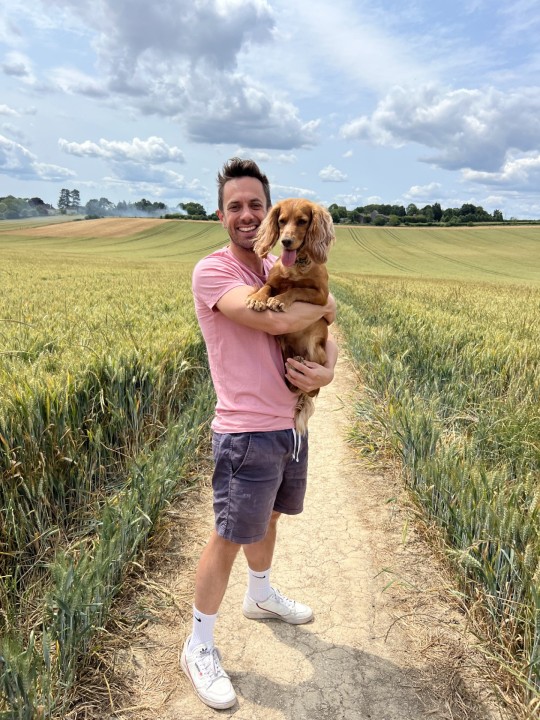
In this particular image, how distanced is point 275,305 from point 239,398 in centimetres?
51

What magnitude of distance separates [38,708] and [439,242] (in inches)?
3461

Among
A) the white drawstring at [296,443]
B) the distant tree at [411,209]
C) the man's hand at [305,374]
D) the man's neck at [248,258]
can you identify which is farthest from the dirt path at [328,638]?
the distant tree at [411,209]

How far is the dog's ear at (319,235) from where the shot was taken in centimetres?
256

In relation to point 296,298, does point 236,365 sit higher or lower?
lower

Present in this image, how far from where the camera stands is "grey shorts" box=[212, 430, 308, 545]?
8.01ft

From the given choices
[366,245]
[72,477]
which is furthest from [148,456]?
[366,245]

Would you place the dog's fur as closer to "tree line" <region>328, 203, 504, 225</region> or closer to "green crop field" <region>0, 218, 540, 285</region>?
"green crop field" <region>0, 218, 540, 285</region>

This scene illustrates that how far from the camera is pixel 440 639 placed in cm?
291

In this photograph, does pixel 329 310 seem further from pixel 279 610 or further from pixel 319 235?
pixel 279 610

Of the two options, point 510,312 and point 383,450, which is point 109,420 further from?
point 510,312

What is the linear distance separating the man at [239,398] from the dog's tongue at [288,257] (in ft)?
0.73

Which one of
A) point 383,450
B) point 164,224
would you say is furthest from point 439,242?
point 383,450

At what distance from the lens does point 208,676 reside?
8.42 feet

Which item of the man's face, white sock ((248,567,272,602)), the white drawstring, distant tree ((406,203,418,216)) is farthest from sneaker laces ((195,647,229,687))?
distant tree ((406,203,418,216))
